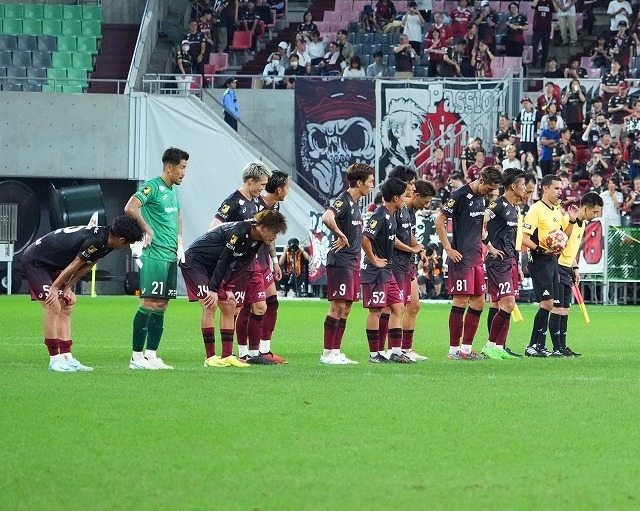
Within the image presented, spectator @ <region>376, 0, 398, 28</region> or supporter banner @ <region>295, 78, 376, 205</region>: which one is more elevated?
spectator @ <region>376, 0, 398, 28</region>

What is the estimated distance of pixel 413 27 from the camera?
3472 centimetres

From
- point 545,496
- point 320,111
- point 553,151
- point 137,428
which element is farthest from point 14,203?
point 545,496

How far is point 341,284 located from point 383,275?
53 cm

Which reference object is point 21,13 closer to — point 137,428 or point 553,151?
point 553,151

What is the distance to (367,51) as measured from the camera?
115 feet

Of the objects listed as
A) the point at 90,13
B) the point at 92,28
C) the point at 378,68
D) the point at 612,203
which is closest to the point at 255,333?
the point at 612,203

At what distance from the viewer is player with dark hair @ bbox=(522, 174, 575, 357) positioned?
1568 centimetres

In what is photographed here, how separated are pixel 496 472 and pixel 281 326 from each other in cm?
1395

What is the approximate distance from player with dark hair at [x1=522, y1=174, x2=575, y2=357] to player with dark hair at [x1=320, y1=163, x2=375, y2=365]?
103 inches

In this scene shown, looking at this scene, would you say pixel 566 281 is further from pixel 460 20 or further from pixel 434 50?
pixel 460 20

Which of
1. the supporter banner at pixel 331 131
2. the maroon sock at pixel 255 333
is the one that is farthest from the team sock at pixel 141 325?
the supporter banner at pixel 331 131

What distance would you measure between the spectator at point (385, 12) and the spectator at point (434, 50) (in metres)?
2.00

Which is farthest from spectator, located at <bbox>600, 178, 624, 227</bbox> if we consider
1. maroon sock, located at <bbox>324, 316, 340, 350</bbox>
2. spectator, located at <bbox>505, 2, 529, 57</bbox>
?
maroon sock, located at <bbox>324, 316, 340, 350</bbox>

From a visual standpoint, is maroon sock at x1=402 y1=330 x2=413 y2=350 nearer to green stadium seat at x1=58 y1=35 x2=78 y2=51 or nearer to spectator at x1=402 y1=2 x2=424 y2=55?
spectator at x1=402 y1=2 x2=424 y2=55
